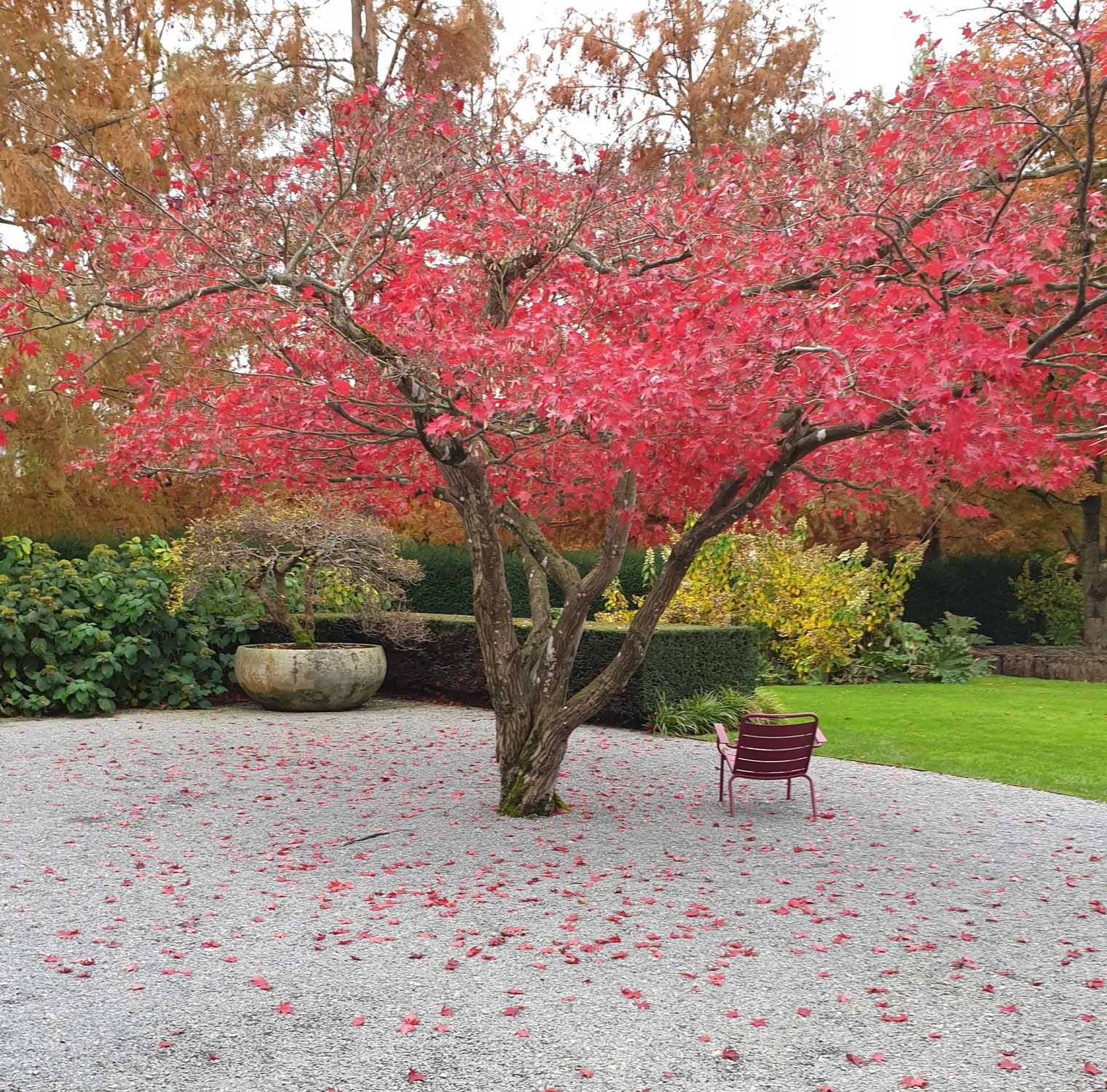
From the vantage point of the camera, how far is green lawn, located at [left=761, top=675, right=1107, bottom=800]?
888 centimetres

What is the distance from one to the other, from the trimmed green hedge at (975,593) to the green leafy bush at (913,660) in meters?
2.91

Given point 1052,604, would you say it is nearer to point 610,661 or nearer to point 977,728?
point 977,728

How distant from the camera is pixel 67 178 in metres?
15.2

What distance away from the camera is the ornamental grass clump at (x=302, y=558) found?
11.0m

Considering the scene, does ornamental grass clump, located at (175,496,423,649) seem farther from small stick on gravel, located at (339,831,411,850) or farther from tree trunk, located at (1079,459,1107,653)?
tree trunk, located at (1079,459,1107,653)

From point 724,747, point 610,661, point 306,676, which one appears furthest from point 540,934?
point 306,676

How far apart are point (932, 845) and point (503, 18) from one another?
15344mm

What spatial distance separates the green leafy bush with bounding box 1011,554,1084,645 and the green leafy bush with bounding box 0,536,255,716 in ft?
47.0

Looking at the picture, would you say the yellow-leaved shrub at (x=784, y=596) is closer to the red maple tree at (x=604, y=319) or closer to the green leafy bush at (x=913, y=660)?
the green leafy bush at (x=913, y=660)

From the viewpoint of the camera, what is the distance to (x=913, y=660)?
15758mm

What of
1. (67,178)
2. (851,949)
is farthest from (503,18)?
(851,949)

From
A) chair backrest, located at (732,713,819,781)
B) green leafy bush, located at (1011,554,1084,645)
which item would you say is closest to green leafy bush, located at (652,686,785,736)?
chair backrest, located at (732,713,819,781)

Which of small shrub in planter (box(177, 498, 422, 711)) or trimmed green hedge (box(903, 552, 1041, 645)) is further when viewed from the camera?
trimmed green hedge (box(903, 552, 1041, 645))

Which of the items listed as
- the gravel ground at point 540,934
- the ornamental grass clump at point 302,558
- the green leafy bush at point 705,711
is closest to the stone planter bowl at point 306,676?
the ornamental grass clump at point 302,558
